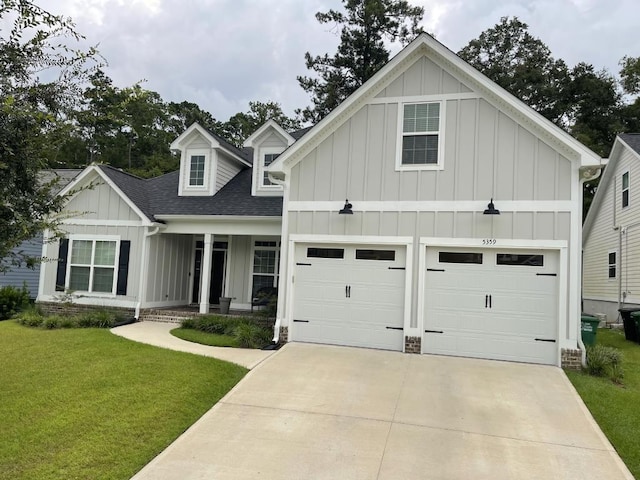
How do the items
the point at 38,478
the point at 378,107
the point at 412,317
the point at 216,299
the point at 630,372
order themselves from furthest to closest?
1. the point at 216,299
2. the point at 378,107
3. the point at 412,317
4. the point at 630,372
5. the point at 38,478

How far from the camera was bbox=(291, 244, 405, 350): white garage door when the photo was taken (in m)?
9.37

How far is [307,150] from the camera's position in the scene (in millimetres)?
10000

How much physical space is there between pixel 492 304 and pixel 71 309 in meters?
11.1

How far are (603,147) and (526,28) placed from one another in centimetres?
1119

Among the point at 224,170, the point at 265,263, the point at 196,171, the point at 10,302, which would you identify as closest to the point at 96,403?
the point at 265,263

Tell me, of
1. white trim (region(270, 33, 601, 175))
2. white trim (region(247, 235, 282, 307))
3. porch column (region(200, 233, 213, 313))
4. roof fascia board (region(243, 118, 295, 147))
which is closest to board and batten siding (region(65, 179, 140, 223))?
porch column (region(200, 233, 213, 313))

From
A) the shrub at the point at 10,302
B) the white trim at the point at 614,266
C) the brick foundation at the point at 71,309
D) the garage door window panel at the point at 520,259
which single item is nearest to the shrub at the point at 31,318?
the brick foundation at the point at 71,309

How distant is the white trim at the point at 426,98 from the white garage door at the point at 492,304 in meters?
3.13

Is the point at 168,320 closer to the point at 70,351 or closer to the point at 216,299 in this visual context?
the point at 216,299

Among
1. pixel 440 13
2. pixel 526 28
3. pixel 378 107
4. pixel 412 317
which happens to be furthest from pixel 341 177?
pixel 526 28

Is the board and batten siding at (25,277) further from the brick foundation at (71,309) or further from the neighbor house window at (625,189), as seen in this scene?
the neighbor house window at (625,189)

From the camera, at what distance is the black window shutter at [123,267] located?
41.9 ft

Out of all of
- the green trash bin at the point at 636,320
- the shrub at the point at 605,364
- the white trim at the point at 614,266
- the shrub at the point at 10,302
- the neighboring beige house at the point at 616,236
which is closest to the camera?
the shrub at the point at 605,364

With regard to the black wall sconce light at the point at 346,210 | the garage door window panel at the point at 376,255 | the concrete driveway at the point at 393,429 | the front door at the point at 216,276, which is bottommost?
the concrete driveway at the point at 393,429
